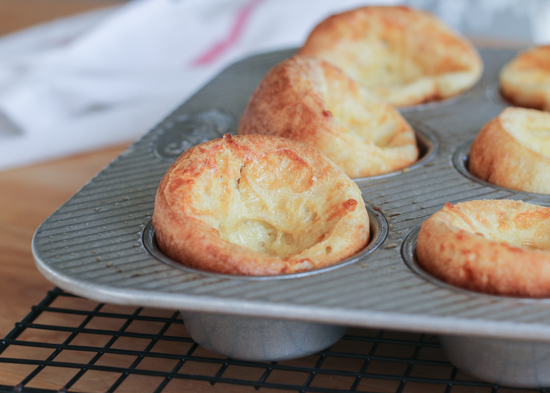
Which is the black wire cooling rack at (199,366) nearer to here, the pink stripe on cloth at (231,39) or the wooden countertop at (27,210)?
the wooden countertop at (27,210)

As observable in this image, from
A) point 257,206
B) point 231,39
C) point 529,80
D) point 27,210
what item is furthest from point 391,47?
point 27,210

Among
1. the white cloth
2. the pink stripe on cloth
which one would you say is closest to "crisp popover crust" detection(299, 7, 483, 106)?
the white cloth

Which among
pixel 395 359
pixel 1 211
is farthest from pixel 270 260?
pixel 1 211

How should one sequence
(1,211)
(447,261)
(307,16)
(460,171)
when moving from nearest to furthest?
(447,261)
(460,171)
(1,211)
(307,16)

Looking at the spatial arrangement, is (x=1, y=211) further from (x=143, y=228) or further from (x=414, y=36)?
(x=414, y=36)

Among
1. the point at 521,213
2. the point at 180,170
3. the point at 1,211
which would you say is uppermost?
the point at 180,170

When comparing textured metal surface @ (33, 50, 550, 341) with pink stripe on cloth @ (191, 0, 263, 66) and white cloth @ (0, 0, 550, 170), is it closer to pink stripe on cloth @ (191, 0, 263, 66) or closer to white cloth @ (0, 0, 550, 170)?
white cloth @ (0, 0, 550, 170)

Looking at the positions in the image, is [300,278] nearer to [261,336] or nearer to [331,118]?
[261,336]
